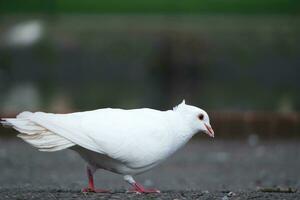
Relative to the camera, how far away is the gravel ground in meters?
9.22

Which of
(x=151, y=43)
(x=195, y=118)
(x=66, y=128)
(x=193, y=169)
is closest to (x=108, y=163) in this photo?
(x=66, y=128)

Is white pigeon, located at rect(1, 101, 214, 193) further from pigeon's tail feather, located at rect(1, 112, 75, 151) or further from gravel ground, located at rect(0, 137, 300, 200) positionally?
gravel ground, located at rect(0, 137, 300, 200)

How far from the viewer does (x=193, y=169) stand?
10.9m

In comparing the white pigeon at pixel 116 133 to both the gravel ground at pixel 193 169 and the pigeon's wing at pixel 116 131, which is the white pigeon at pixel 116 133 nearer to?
the pigeon's wing at pixel 116 131

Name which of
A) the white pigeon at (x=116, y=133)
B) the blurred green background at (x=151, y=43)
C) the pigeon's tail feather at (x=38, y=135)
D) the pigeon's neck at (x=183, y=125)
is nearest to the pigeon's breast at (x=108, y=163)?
the white pigeon at (x=116, y=133)

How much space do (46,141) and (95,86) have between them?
14.6 meters

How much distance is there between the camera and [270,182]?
9867mm

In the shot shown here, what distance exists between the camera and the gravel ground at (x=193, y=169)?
9.22 meters

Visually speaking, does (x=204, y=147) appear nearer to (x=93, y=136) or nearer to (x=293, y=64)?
(x=93, y=136)

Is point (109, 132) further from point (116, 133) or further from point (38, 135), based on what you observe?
point (38, 135)

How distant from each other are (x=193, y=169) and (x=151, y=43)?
40.6ft

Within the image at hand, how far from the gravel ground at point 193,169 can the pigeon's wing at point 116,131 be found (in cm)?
137

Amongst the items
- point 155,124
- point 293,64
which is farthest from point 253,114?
point 293,64

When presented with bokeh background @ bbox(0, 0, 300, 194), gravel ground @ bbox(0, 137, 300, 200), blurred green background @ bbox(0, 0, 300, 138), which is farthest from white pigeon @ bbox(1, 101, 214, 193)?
blurred green background @ bbox(0, 0, 300, 138)
